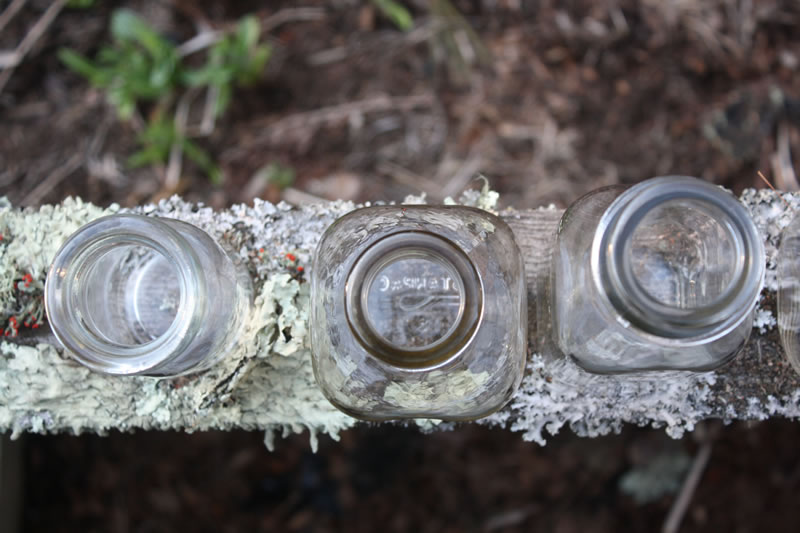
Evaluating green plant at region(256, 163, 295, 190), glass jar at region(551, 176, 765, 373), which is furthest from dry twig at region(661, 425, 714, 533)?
green plant at region(256, 163, 295, 190)

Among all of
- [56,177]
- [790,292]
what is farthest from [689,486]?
[56,177]

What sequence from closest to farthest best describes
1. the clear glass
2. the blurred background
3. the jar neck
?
1. the jar neck
2. the clear glass
3. the blurred background

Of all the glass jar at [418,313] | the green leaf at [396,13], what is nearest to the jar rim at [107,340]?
the glass jar at [418,313]

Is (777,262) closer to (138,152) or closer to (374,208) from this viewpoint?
(374,208)

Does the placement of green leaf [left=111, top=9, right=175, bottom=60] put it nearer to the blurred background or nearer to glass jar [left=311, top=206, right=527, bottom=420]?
the blurred background

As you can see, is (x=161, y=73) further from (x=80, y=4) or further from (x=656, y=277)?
(x=656, y=277)

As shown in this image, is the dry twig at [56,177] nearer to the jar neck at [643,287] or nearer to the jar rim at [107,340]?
the jar rim at [107,340]
